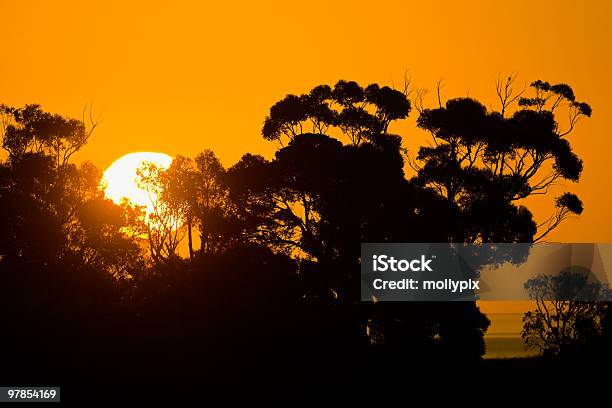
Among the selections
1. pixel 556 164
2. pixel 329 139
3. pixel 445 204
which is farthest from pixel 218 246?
pixel 556 164

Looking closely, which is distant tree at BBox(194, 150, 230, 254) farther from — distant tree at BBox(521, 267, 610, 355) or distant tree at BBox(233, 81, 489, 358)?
distant tree at BBox(521, 267, 610, 355)

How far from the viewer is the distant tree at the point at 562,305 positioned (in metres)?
82.5

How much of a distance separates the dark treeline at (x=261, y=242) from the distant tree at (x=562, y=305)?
554mm

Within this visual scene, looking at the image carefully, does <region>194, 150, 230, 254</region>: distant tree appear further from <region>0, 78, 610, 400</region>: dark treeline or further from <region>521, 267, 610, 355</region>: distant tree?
<region>521, 267, 610, 355</region>: distant tree

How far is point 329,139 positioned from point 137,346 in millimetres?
20733

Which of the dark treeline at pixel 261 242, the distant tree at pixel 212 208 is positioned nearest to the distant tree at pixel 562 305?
the dark treeline at pixel 261 242

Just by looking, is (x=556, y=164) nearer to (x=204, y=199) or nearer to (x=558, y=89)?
(x=558, y=89)

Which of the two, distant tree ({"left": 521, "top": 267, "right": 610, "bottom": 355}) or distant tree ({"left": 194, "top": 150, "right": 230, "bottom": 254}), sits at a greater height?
distant tree ({"left": 194, "top": 150, "right": 230, "bottom": 254})

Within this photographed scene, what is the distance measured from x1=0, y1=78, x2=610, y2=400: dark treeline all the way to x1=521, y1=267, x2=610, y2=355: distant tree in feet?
1.82

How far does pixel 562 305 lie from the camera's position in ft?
277

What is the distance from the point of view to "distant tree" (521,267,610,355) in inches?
3248

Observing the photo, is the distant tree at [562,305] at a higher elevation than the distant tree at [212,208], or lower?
lower

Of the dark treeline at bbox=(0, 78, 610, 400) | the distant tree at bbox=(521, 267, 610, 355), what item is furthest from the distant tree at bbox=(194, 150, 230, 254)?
the distant tree at bbox=(521, 267, 610, 355)

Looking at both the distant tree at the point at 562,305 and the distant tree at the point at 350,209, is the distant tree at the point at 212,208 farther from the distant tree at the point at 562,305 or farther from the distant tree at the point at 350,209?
the distant tree at the point at 562,305
